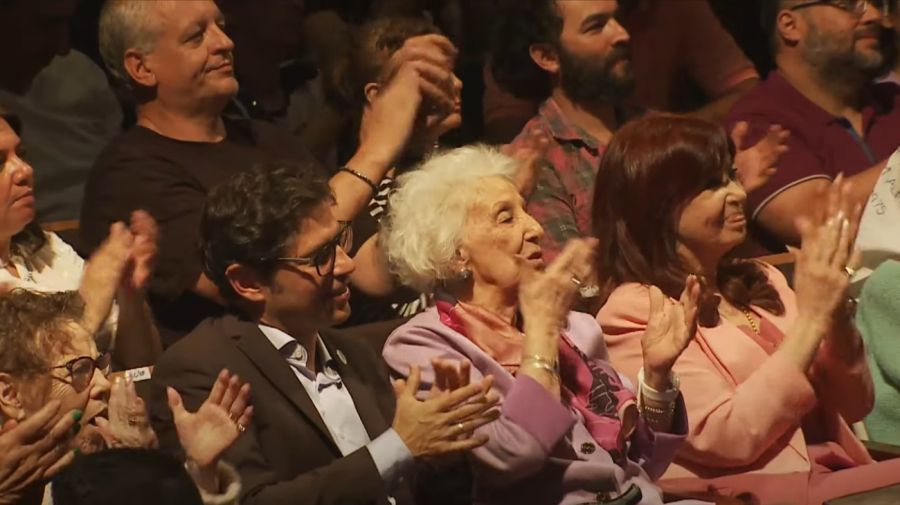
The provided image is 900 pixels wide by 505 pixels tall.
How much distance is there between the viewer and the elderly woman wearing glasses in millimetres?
2979

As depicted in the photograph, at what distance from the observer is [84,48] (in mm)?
4941

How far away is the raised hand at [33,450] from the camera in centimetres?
298

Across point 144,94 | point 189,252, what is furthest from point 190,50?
point 189,252

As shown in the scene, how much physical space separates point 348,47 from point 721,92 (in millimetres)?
1189

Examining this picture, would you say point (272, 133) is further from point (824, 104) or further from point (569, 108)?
point (824, 104)

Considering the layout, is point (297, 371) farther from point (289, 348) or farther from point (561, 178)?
point (561, 178)

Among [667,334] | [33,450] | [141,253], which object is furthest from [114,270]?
[667,334]

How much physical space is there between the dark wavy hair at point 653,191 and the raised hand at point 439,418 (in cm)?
73

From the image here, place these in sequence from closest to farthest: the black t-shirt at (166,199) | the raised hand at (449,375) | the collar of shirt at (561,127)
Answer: the raised hand at (449,375) → the black t-shirt at (166,199) → the collar of shirt at (561,127)

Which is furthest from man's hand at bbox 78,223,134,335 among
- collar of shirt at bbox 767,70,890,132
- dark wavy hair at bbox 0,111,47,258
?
collar of shirt at bbox 767,70,890,132

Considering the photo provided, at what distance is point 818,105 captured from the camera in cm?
498

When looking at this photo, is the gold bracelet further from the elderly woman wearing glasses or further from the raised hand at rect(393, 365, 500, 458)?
the elderly woman wearing glasses

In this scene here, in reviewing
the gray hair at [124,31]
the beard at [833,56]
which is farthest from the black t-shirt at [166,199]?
the beard at [833,56]

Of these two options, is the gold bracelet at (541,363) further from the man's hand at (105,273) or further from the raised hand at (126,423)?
the man's hand at (105,273)
